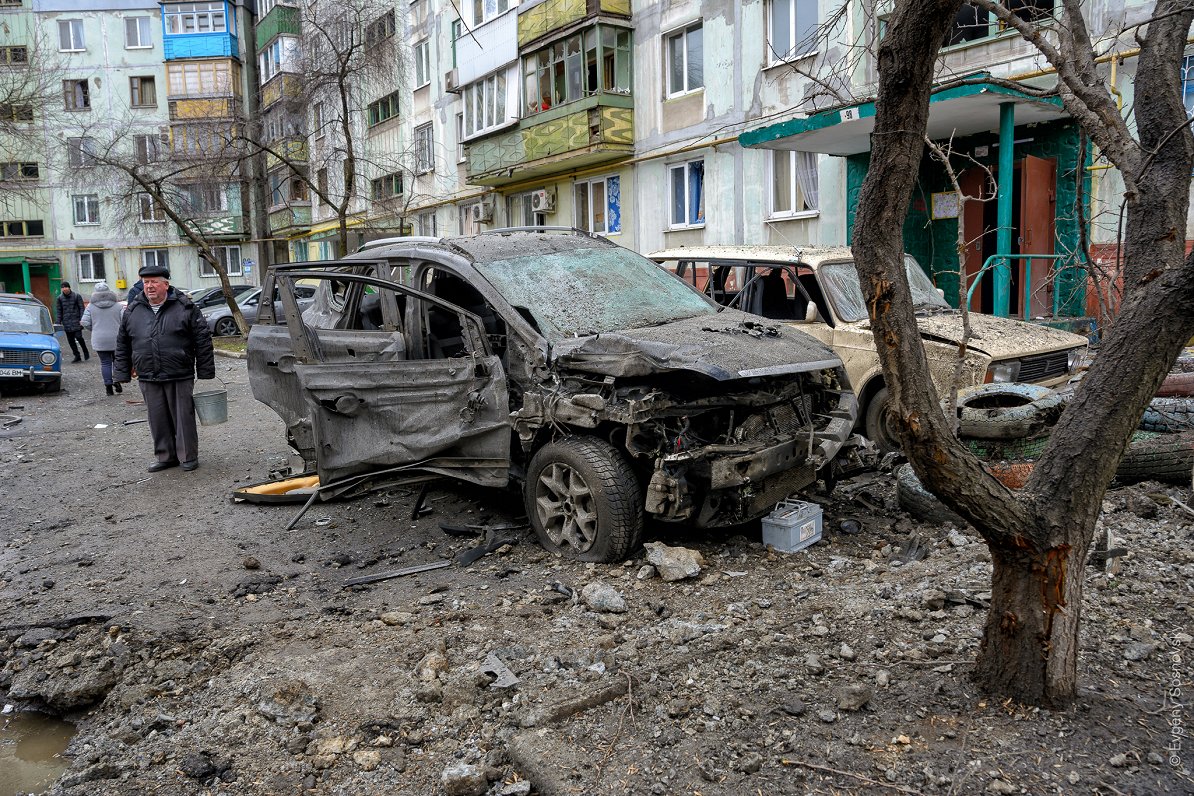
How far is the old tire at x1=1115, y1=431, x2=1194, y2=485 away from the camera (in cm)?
569

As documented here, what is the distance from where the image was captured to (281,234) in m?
39.7

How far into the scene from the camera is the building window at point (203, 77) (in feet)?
137

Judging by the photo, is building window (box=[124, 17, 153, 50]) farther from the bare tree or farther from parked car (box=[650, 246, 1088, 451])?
the bare tree

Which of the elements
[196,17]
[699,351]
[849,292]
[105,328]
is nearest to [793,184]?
[849,292]

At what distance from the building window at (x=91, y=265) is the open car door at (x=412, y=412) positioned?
44.4m

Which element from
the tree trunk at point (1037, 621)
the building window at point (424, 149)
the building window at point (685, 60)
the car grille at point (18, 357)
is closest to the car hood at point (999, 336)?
the tree trunk at point (1037, 621)

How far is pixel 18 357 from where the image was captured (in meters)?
14.7

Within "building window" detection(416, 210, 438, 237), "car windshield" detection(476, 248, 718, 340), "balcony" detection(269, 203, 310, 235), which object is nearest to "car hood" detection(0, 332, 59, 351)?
"car windshield" detection(476, 248, 718, 340)

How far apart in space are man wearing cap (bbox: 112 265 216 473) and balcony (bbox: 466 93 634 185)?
13217 millimetres

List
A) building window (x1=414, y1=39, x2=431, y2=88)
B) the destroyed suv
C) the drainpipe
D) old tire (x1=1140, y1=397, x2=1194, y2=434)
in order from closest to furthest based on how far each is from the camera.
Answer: the destroyed suv
old tire (x1=1140, y1=397, x2=1194, y2=434)
the drainpipe
building window (x1=414, y1=39, x2=431, y2=88)

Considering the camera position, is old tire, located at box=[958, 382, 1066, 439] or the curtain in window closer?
old tire, located at box=[958, 382, 1066, 439]

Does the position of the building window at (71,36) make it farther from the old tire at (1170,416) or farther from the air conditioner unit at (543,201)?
the old tire at (1170,416)

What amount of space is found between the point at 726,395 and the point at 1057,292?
911 cm

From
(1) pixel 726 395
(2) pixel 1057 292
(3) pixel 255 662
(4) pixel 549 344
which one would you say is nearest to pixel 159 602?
(3) pixel 255 662
